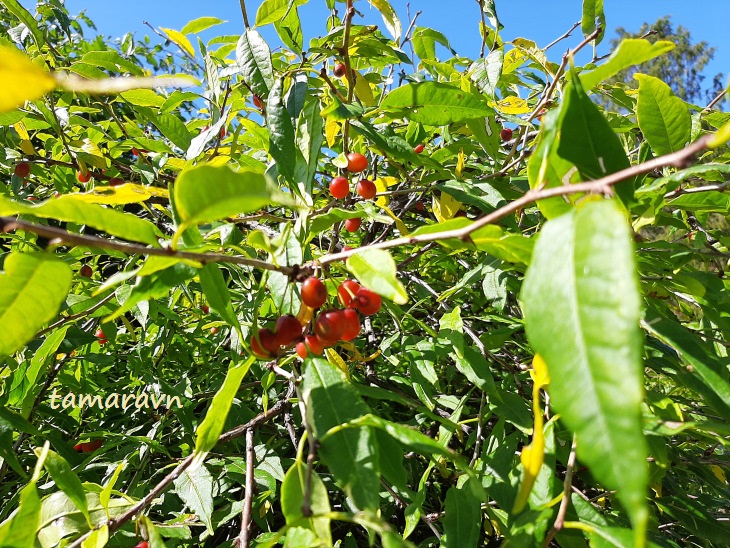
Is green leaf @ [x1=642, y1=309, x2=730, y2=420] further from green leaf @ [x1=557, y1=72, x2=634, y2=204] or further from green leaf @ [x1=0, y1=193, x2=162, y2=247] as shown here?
green leaf @ [x1=0, y1=193, x2=162, y2=247]

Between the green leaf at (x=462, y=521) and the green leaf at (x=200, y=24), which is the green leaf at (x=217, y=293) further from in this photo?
the green leaf at (x=200, y=24)

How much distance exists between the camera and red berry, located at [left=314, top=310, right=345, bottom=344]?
0.87 metres

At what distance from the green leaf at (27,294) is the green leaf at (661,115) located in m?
0.93

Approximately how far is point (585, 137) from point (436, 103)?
1.64 feet

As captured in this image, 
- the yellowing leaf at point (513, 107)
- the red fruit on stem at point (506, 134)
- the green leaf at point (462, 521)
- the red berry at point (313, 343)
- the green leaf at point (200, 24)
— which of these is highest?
the red fruit on stem at point (506, 134)

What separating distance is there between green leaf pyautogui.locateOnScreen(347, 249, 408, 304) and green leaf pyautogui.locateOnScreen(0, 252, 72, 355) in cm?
37

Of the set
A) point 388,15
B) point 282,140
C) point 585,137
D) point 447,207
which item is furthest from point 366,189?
point 585,137

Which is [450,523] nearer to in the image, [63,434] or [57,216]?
[57,216]

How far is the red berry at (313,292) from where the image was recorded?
2.69ft

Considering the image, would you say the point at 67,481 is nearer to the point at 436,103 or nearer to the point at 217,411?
the point at 217,411

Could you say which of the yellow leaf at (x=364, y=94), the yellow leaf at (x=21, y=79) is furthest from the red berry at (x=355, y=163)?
the yellow leaf at (x=21, y=79)

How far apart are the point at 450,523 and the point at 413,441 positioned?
37 cm

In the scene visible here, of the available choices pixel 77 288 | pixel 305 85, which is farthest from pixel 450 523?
pixel 77 288

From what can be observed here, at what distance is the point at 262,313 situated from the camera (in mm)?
1602
